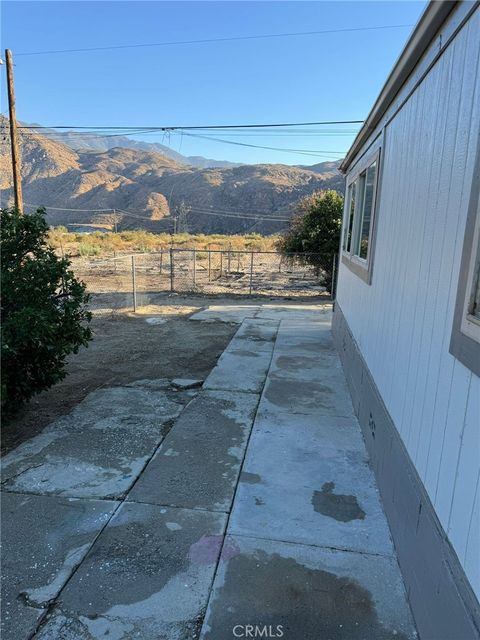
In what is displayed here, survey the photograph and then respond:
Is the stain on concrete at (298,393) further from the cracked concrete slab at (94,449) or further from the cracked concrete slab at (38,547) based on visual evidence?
the cracked concrete slab at (38,547)

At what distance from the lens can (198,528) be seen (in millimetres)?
2707

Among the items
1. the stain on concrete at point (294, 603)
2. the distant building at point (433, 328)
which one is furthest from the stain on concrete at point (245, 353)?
the stain on concrete at point (294, 603)

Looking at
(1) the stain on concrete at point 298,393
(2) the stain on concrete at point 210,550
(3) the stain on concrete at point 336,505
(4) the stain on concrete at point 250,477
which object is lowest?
(1) the stain on concrete at point 298,393

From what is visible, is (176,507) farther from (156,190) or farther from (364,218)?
(156,190)

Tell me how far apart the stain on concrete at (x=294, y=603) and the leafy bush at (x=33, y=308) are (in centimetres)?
268

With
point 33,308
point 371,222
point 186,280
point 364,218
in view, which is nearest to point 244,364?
point 364,218

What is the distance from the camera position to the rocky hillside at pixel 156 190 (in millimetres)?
78188

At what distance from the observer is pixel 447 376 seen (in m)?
1.97

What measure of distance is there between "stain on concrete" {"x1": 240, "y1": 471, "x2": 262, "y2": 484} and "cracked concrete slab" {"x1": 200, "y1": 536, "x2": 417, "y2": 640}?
69 cm

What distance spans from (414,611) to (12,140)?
14.8 metres

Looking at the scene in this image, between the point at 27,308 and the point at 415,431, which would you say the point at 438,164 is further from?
the point at 27,308

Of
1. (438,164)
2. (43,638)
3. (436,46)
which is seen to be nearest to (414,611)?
(43,638)

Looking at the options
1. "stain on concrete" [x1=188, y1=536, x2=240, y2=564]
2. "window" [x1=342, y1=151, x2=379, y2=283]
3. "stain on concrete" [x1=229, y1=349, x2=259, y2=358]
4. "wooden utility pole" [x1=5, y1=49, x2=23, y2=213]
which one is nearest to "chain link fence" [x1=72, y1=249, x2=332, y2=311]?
"wooden utility pole" [x1=5, y1=49, x2=23, y2=213]

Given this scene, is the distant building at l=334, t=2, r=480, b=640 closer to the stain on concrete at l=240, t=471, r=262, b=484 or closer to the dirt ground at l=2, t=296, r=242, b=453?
the stain on concrete at l=240, t=471, r=262, b=484
